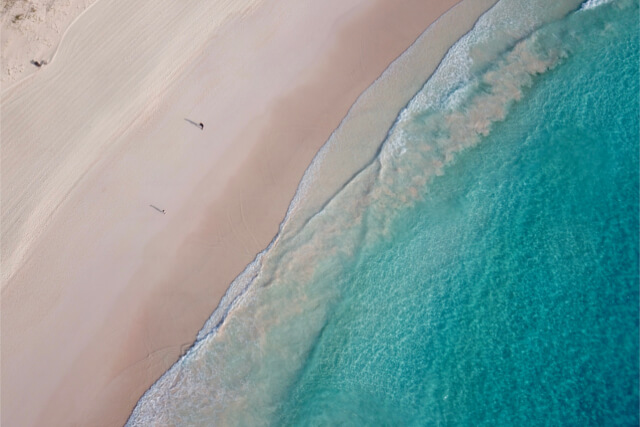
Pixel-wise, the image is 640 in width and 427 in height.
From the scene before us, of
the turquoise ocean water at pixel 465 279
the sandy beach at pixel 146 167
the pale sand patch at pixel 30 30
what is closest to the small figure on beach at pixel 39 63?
the pale sand patch at pixel 30 30

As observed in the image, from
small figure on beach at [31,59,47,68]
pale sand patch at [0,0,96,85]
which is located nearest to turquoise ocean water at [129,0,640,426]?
small figure on beach at [31,59,47,68]

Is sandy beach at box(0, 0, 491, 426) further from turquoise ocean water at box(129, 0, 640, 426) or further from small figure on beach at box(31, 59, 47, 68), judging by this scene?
turquoise ocean water at box(129, 0, 640, 426)

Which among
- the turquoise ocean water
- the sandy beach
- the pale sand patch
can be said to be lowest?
the turquoise ocean water

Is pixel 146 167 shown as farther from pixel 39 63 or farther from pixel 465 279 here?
pixel 465 279

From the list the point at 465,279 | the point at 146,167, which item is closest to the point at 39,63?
the point at 146,167

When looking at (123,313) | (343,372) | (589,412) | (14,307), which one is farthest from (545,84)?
(14,307)

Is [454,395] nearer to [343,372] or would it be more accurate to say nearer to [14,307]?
[343,372]
